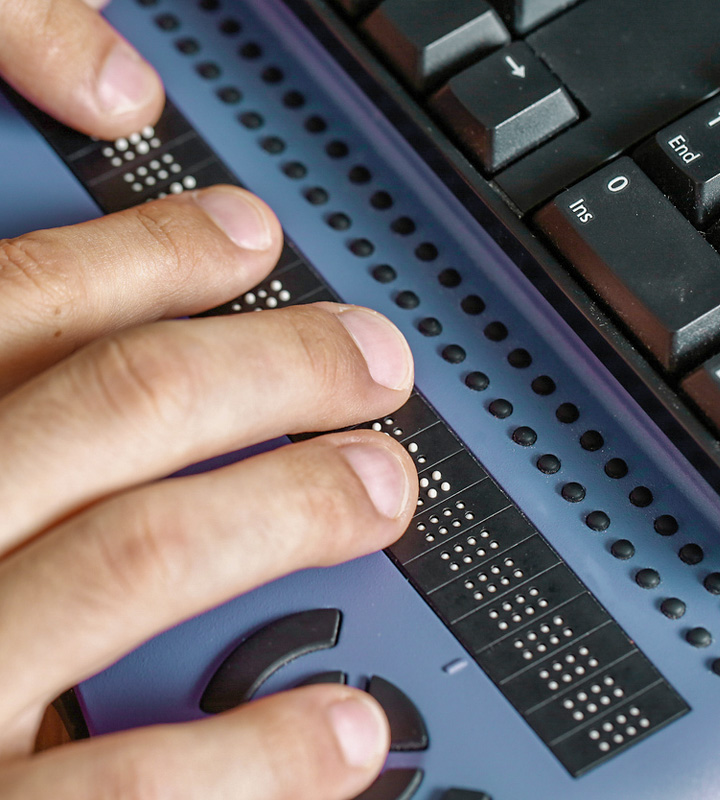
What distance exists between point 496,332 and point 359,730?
232mm

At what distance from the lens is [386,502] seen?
0.45 m

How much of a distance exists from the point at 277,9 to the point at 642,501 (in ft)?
1.30

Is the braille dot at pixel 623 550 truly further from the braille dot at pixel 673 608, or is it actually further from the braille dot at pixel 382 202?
the braille dot at pixel 382 202

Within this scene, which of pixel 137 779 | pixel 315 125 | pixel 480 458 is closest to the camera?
pixel 137 779

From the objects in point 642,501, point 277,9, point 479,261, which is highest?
point 277,9

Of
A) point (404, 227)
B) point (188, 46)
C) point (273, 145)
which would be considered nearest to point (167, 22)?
point (188, 46)

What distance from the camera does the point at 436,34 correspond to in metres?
0.50

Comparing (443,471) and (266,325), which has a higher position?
(266,325)

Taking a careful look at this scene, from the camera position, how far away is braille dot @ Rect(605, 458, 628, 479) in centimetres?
47

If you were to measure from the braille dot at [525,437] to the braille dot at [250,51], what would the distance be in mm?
316

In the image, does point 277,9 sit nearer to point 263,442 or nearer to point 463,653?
point 263,442

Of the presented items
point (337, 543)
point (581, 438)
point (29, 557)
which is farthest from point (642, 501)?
point (29, 557)

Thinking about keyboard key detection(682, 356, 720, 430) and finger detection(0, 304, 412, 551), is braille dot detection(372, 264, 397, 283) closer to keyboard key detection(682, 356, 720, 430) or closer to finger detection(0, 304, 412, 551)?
finger detection(0, 304, 412, 551)

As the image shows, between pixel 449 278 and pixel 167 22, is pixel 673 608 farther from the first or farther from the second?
pixel 167 22
